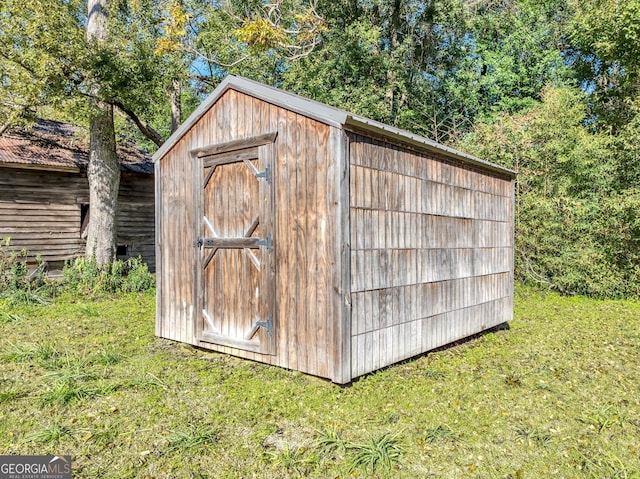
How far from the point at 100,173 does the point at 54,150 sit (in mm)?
1631

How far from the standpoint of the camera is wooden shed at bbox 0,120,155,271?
31.5 feet

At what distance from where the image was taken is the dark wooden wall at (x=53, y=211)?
9.55 metres

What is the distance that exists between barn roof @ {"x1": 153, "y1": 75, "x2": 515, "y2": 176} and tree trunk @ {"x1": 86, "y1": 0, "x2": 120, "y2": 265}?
5274mm

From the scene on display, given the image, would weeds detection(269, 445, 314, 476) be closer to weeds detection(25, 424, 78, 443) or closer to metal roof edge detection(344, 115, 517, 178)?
weeds detection(25, 424, 78, 443)

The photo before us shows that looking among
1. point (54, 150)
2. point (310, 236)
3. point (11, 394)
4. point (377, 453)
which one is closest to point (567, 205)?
point (310, 236)

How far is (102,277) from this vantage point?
9773mm

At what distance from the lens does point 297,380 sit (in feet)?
14.3

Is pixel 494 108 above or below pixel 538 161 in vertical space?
above

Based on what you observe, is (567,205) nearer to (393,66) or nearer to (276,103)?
(393,66)

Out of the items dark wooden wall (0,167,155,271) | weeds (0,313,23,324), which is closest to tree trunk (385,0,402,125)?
dark wooden wall (0,167,155,271)

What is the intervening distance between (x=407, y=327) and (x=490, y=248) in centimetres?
257

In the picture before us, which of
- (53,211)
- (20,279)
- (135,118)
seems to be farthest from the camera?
(135,118)

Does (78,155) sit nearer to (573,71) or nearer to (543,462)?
(543,462)

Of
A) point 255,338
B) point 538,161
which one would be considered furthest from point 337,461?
point 538,161
